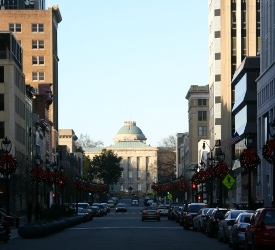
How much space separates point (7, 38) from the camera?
120125mm

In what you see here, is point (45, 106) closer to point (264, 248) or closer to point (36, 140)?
point (36, 140)

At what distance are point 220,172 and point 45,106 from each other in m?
84.2

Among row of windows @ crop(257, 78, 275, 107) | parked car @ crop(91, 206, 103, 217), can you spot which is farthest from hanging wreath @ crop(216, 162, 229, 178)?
parked car @ crop(91, 206, 103, 217)

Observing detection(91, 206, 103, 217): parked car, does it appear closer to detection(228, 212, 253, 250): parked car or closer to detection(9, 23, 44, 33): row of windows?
detection(9, 23, 44, 33): row of windows

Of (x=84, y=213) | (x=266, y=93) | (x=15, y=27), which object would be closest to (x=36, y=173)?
(x=84, y=213)

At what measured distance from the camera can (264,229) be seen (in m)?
34.6

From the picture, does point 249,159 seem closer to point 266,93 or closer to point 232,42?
point 266,93

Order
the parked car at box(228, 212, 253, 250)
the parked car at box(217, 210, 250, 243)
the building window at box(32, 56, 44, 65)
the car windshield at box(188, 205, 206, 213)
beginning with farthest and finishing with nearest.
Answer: the building window at box(32, 56, 44, 65) → the car windshield at box(188, 205, 206, 213) → the parked car at box(217, 210, 250, 243) → the parked car at box(228, 212, 253, 250)

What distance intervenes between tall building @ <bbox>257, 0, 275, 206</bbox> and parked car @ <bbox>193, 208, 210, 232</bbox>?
102 feet

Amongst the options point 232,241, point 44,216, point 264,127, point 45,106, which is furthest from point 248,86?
point 232,241

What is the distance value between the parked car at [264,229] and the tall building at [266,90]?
61340 mm

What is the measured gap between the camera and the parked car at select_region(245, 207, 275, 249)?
34406mm

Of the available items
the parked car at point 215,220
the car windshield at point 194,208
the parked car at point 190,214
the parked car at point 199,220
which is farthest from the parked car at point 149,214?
the parked car at point 215,220

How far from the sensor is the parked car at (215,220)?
177ft
